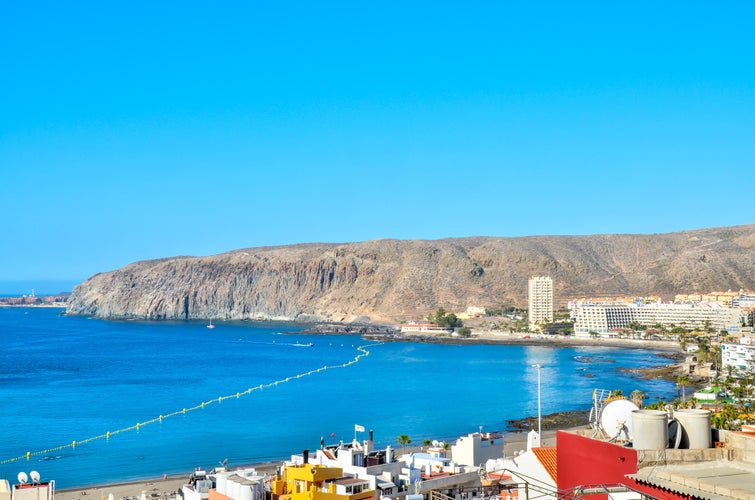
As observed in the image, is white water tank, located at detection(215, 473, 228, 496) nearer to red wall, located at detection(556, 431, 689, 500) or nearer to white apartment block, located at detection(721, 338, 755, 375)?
red wall, located at detection(556, 431, 689, 500)

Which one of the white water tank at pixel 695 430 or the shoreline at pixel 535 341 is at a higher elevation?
the white water tank at pixel 695 430

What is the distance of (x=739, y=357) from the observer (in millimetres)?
57406

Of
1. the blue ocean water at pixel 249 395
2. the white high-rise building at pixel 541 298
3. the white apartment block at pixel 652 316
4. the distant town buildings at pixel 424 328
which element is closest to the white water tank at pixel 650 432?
the blue ocean water at pixel 249 395

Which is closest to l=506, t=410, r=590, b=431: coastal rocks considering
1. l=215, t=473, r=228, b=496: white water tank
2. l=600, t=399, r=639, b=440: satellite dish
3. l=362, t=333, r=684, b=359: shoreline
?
l=215, t=473, r=228, b=496: white water tank

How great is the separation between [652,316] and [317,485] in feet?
332

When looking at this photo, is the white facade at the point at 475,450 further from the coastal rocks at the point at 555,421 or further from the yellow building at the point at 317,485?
the coastal rocks at the point at 555,421

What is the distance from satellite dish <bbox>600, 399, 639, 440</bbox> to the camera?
8312 millimetres

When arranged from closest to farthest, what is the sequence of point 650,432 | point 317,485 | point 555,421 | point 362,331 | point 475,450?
1. point 650,432
2. point 317,485
3. point 475,450
4. point 555,421
5. point 362,331

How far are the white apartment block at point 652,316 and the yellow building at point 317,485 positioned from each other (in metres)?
88.9

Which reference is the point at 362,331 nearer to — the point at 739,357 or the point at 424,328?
the point at 424,328

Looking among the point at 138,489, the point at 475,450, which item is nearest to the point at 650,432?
the point at 475,450

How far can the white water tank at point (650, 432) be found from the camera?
752cm

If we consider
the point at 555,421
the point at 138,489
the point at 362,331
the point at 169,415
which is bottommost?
the point at 138,489

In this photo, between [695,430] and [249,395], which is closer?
[695,430]
